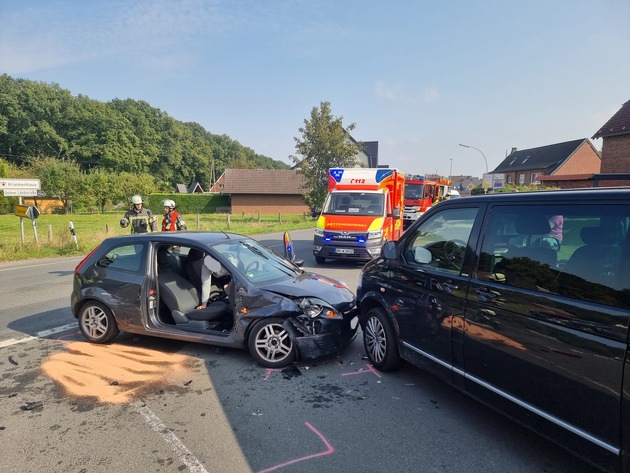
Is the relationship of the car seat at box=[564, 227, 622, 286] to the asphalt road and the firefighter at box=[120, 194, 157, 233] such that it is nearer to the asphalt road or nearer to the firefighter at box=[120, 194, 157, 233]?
the asphalt road

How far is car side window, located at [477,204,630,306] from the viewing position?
2242 mm

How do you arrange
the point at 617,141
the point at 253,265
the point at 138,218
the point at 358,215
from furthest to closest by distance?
the point at 617,141 < the point at 358,215 < the point at 138,218 < the point at 253,265

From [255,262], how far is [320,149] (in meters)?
26.1

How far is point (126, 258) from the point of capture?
5.09 m

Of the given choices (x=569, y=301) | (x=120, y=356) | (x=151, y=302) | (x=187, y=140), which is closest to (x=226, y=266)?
(x=151, y=302)

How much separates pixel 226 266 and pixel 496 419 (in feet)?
10.1

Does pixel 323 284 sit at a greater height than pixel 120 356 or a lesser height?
greater

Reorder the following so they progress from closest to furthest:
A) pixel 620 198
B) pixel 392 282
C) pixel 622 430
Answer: pixel 622 430 → pixel 620 198 → pixel 392 282

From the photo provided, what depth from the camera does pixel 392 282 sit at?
13.4 ft

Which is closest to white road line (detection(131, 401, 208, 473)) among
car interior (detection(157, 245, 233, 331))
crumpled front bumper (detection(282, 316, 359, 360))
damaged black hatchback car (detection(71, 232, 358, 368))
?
damaged black hatchback car (detection(71, 232, 358, 368))

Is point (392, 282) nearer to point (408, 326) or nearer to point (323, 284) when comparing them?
point (408, 326)

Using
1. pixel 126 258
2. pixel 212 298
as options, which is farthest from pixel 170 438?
pixel 126 258

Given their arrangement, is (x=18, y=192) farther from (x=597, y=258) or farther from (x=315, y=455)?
(x=597, y=258)

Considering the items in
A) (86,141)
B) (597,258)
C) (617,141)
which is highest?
(86,141)
